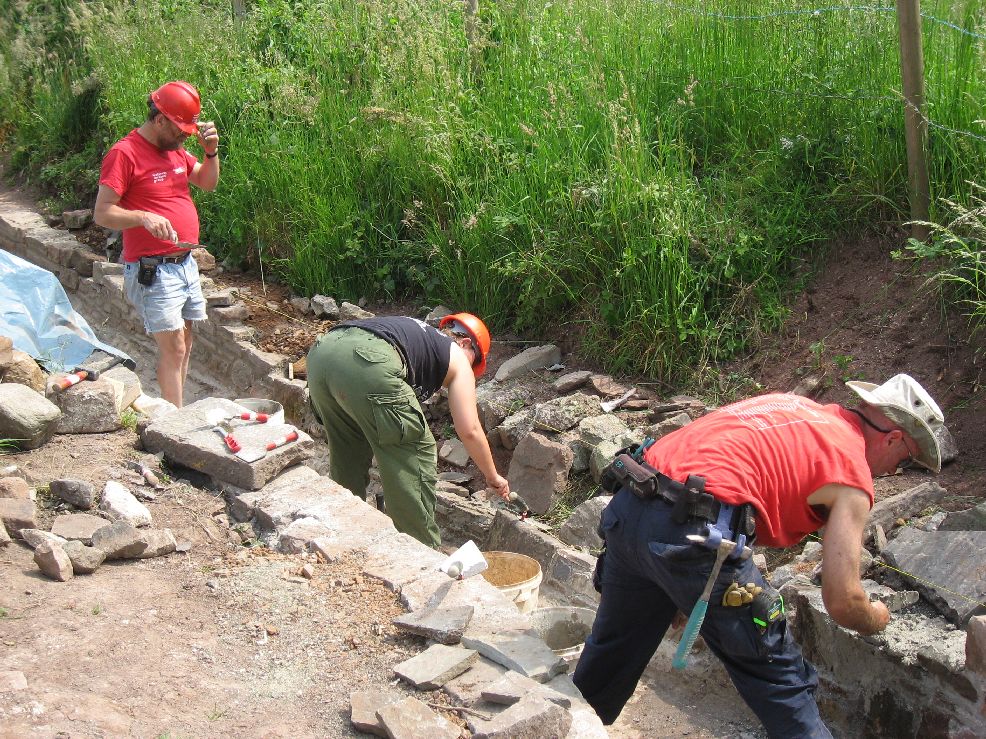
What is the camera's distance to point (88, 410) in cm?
468

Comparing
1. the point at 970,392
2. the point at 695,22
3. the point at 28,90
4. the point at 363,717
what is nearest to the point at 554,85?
the point at 695,22

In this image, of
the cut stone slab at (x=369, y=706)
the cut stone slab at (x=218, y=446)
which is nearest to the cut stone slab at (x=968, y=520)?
the cut stone slab at (x=369, y=706)

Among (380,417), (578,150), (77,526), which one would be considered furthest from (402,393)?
(578,150)

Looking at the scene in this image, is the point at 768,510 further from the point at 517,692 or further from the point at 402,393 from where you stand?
the point at 402,393

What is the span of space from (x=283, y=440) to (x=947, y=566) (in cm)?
265

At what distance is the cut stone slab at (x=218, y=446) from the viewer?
4.24 metres

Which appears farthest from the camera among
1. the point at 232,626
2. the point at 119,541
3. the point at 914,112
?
the point at 914,112

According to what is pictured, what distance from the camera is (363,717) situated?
9.19ft

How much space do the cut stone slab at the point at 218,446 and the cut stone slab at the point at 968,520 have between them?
2.62m

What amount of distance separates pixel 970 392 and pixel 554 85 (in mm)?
3373

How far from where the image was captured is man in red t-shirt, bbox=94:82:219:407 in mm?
5254

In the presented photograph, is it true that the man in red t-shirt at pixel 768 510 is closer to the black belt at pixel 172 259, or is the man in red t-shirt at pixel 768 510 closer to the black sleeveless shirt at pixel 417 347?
the black sleeveless shirt at pixel 417 347

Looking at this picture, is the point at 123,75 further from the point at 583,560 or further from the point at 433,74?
the point at 583,560

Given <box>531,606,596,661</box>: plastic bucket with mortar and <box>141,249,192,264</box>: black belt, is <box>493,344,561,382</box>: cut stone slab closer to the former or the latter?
<box>141,249,192,264</box>: black belt
